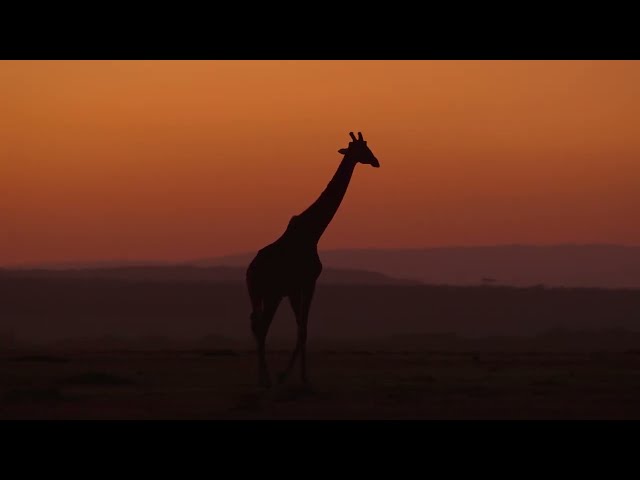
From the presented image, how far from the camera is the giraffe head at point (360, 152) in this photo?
84.1 ft

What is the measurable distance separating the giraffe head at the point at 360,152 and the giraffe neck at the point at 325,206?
113 millimetres

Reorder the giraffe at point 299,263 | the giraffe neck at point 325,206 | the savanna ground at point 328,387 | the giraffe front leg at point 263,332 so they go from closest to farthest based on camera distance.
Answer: the savanna ground at point 328,387
the giraffe at point 299,263
the giraffe neck at point 325,206
the giraffe front leg at point 263,332

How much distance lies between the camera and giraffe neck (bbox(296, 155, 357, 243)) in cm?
2512

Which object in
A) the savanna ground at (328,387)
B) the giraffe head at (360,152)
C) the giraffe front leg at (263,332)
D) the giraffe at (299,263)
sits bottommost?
the savanna ground at (328,387)

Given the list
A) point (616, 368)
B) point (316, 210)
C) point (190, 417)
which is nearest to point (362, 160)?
point (316, 210)

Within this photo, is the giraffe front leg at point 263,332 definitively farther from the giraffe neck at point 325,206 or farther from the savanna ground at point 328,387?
the giraffe neck at point 325,206

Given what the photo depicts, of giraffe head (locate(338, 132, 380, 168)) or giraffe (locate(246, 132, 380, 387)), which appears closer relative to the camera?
giraffe (locate(246, 132, 380, 387))

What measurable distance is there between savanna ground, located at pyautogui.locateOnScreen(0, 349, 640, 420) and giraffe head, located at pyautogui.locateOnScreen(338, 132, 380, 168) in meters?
4.19

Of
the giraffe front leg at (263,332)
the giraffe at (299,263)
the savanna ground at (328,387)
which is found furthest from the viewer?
the giraffe front leg at (263,332)

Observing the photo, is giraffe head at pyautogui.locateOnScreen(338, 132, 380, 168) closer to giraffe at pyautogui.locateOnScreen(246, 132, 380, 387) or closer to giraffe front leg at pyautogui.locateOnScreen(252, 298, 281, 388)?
giraffe at pyautogui.locateOnScreen(246, 132, 380, 387)

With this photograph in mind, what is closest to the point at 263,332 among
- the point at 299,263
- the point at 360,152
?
the point at 299,263

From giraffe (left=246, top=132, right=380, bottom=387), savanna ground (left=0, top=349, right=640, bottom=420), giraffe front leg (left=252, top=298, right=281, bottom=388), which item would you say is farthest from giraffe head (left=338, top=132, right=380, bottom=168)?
savanna ground (left=0, top=349, right=640, bottom=420)

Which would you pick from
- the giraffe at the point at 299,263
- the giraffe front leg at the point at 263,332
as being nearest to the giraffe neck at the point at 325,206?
the giraffe at the point at 299,263

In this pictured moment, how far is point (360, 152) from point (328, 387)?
174 inches
